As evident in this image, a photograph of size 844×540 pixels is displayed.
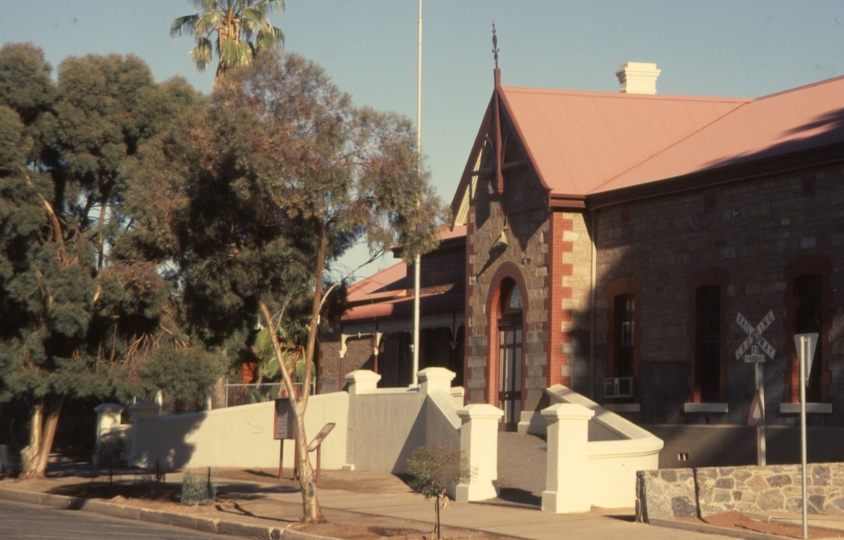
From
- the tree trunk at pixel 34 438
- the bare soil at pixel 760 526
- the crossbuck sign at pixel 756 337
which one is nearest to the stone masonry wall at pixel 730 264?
the crossbuck sign at pixel 756 337

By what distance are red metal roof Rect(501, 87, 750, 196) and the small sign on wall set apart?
272 inches

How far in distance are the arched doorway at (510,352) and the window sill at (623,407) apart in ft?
7.33

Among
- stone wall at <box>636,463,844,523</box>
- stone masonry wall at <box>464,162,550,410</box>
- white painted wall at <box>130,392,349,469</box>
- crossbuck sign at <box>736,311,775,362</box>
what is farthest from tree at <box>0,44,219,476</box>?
crossbuck sign at <box>736,311,775,362</box>

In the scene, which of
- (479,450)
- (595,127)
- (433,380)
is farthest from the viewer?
(595,127)

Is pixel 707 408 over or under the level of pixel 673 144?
under

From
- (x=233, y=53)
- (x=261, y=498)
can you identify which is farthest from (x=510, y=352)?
(x=233, y=53)

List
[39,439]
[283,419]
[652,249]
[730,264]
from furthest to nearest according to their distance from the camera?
[39,439] < [283,419] < [652,249] < [730,264]

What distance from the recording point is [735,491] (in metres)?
14.9

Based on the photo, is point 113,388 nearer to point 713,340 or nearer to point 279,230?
point 279,230

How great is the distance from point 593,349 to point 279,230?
879cm

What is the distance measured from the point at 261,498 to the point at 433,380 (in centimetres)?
503

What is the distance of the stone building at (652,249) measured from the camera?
1862 cm

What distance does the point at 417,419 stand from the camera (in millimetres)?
22984

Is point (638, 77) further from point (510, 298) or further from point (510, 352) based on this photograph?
point (510, 352)
